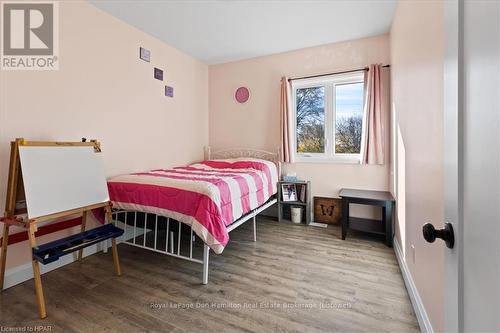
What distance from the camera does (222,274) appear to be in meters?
2.19

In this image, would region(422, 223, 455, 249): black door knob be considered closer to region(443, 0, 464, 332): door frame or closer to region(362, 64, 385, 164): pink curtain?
region(443, 0, 464, 332): door frame

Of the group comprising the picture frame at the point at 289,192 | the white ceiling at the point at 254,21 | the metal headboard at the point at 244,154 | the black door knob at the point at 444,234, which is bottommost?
the picture frame at the point at 289,192

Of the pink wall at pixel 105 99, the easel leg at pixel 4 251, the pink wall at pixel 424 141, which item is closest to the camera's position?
the pink wall at pixel 424 141

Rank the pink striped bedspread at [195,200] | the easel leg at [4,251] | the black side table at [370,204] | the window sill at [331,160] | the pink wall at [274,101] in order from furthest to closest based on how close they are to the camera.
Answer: the window sill at [331,160]
the pink wall at [274,101]
the black side table at [370,204]
the pink striped bedspread at [195,200]
the easel leg at [4,251]

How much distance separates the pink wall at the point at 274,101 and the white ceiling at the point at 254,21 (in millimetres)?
190

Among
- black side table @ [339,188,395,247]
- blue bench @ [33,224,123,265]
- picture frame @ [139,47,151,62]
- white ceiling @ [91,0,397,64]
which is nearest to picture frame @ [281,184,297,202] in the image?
black side table @ [339,188,395,247]

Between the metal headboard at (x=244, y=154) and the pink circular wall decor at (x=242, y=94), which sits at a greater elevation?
the pink circular wall decor at (x=242, y=94)

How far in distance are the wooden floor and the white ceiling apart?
2623 mm

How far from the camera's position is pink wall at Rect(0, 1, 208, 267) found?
82.7 inches

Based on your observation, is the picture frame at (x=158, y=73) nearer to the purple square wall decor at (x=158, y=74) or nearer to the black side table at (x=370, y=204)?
the purple square wall decor at (x=158, y=74)

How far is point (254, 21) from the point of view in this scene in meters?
2.93

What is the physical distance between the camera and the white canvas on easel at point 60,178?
1815 mm

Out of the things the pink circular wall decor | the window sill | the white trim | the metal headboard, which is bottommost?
the white trim

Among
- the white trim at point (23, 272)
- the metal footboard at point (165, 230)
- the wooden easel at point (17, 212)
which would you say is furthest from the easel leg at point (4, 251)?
the metal footboard at point (165, 230)
